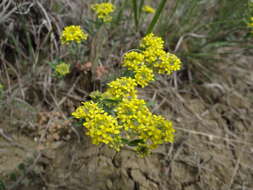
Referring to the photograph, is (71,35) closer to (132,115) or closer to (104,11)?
(104,11)

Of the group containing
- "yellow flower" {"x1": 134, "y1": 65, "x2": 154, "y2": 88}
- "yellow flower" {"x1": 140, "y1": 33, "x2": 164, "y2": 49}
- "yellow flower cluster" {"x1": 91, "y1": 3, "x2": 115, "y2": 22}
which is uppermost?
"yellow flower cluster" {"x1": 91, "y1": 3, "x2": 115, "y2": 22}

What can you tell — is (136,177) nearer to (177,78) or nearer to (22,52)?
(177,78)

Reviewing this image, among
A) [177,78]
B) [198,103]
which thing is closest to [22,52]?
[177,78]

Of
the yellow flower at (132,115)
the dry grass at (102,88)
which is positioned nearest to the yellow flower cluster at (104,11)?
the dry grass at (102,88)

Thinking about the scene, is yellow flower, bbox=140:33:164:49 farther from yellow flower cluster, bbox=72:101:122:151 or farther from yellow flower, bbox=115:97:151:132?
yellow flower cluster, bbox=72:101:122:151

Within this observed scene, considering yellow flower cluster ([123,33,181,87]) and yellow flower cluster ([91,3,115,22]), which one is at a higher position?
yellow flower cluster ([91,3,115,22])

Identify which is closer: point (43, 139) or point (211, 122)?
point (43, 139)

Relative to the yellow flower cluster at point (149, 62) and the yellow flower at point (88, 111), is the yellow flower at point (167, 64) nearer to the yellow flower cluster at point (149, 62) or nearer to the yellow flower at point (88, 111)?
the yellow flower cluster at point (149, 62)

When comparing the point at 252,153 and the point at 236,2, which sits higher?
the point at 236,2

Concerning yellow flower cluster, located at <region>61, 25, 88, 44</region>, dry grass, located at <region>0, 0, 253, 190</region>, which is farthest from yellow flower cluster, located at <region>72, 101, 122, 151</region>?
yellow flower cluster, located at <region>61, 25, 88, 44</region>
